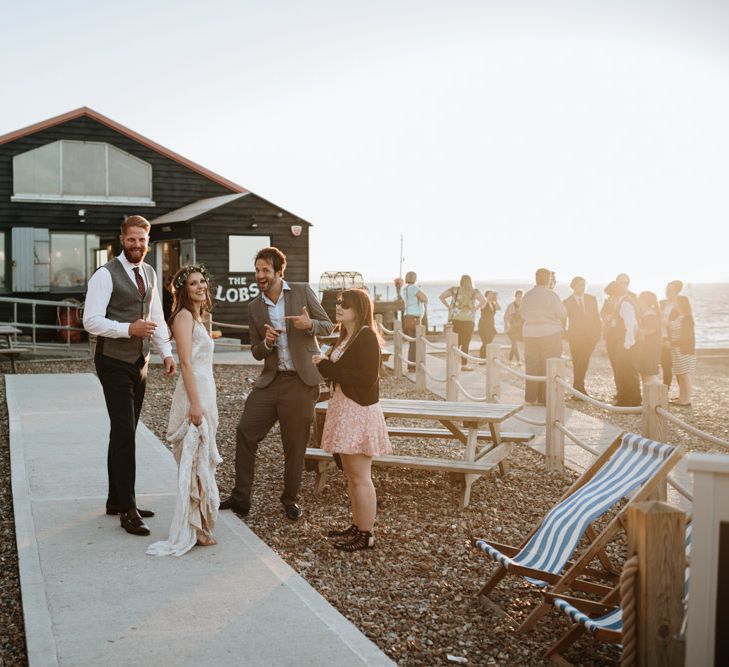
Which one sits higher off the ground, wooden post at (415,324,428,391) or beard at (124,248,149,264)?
beard at (124,248,149,264)

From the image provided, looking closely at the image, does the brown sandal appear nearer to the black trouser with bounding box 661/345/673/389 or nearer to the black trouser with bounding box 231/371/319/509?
the black trouser with bounding box 231/371/319/509

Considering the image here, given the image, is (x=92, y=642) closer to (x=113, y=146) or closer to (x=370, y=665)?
(x=370, y=665)

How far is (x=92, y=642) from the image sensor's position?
149 inches

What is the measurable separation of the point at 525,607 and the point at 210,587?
1.72 meters

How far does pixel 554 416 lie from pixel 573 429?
222cm

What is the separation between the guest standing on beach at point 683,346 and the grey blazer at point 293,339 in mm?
7778

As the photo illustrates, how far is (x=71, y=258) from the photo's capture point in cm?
2200

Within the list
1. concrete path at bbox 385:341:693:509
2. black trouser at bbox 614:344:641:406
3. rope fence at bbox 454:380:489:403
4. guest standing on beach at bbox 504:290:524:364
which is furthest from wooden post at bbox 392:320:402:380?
black trouser at bbox 614:344:641:406

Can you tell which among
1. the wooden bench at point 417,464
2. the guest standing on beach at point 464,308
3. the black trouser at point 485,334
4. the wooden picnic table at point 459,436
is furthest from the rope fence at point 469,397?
the black trouser at point 485,334

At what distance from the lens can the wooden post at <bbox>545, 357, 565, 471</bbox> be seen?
791cm

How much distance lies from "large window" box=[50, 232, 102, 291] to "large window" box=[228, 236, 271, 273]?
3.73m

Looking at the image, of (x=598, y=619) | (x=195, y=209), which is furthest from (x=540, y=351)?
(x=195, y=209)

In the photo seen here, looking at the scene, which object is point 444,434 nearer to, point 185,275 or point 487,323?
point 185,275

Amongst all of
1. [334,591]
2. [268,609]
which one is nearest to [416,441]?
[334,591]
